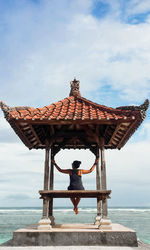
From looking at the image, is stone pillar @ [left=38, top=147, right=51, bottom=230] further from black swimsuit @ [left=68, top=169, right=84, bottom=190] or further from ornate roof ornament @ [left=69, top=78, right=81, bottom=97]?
ornate roof ornament @ [left=69, top=78, right=81, bottom=97]

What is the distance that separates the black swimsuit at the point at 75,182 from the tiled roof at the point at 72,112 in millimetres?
1941

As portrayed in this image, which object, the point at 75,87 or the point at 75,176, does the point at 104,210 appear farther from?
the point at 75,87

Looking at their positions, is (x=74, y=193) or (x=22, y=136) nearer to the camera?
(x=74, y=193)

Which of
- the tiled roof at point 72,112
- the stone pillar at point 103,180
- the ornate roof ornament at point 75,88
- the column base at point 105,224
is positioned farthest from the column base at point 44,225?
the ornate roof ornament at point 75,88

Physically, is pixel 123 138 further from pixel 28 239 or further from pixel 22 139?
pixel 28 239

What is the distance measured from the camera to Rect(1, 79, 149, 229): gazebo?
702 centimetres

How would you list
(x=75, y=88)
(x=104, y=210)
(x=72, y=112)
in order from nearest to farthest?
(x=104, y=210)
(x=72, y=112)
(x=75, y=88)

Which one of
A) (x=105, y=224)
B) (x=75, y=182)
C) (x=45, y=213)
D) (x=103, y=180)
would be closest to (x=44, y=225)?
(x=45, y=213)

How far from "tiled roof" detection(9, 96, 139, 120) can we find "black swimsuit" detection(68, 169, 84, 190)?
1941mm

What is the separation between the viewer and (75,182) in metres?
7.79

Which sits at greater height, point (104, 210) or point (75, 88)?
point (75, 88)

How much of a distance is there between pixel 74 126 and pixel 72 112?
0.73 metres

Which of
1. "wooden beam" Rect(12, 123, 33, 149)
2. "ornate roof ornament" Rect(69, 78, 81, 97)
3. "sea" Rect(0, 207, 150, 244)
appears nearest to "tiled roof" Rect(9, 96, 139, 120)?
"wooden beam" Rect(12, 123, 33, 149)

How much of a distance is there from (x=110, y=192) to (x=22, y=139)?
362 centimetres
